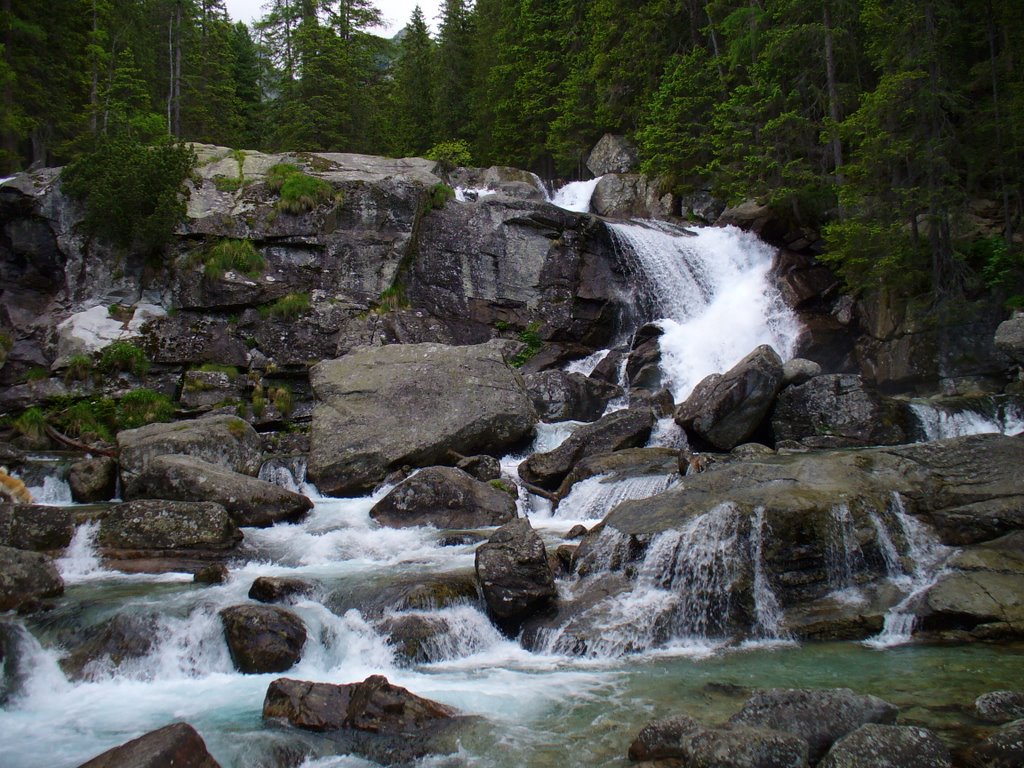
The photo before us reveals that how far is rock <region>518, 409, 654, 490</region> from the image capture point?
565 inches

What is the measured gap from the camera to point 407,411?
15.4 metres

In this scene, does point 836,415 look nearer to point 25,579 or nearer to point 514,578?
point 514,578

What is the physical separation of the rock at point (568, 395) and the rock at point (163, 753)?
13097mm

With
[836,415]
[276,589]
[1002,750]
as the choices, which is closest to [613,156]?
[836,415]

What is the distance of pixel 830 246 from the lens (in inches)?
760

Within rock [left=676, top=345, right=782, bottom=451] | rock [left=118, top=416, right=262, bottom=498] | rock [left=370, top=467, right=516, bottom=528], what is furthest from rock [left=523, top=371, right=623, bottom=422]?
rock [left=118, top=416, right=262, bottom=498]

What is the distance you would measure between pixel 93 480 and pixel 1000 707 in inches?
568

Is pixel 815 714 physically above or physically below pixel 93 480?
below

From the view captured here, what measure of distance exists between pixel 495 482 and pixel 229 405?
30.2 feet

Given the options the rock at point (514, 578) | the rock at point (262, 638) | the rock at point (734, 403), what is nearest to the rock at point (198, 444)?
the rock at point (262, 638)

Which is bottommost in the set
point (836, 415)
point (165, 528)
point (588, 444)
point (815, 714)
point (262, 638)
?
point (262, 638)

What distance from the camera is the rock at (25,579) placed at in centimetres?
822

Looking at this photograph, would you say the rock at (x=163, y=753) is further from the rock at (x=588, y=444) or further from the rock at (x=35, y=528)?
the rock at (x=588, y=444)

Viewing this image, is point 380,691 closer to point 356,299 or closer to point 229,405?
point 229,405
